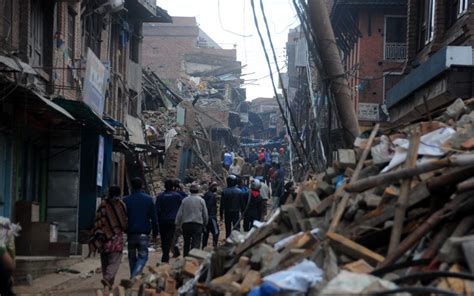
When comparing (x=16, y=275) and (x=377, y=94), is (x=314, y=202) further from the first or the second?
(x=377, y=94)

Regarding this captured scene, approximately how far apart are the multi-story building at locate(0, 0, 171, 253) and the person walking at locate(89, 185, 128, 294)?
2.35 metres

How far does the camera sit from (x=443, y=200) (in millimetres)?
6934

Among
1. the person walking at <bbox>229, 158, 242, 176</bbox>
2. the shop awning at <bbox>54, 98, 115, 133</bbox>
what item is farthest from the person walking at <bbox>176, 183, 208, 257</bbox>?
the person walking at <bbox>229, 158, 242, 176</bbox>

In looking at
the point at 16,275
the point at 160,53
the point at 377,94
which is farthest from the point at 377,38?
the point at 160,53

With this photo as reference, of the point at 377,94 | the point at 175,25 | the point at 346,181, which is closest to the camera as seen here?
the point at 346,181

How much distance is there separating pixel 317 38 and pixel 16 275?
6876 mm

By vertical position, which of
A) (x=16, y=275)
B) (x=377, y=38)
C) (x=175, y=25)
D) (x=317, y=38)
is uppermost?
(x=175, y=25)

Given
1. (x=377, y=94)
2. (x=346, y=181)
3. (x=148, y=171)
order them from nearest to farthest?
(x=346, y=181) → (x=148, y=171) → (x=377, y=94)

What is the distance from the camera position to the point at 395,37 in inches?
1495

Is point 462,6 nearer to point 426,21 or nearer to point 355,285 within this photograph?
point 426,21

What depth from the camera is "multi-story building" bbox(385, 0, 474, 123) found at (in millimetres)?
15336

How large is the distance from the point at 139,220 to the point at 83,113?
5.39 metres

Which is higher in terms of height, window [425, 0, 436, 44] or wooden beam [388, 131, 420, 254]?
window [425, 0, 436, 44]

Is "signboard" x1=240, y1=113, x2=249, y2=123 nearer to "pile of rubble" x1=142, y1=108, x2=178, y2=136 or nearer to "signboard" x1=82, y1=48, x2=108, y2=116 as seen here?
"pile of rubble" x1=142, y1=108, x2=178, y2=136
